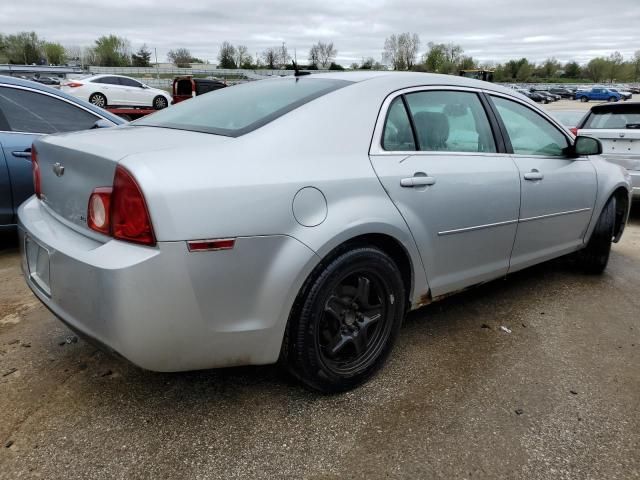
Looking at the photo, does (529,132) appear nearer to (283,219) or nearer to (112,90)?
(283,219)

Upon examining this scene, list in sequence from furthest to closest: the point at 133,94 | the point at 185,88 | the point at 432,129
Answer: the point at 133,94 < the point at 185,88 < the point at 432,129

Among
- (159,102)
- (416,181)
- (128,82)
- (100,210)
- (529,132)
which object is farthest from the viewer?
(159,102)

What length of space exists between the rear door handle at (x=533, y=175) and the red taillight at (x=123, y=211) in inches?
93.1

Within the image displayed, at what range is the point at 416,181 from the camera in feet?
8.50

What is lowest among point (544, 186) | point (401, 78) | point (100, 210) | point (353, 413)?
point (353, 413)

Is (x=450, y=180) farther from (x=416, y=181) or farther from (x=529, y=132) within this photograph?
(x=529, y=132)

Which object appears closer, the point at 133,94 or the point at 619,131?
the point at 619,131

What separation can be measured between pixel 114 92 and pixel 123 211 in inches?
849

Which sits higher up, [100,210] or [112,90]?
[100,210]

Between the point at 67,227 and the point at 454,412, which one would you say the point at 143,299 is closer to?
the point at 67,227

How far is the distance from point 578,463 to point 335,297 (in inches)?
46.2

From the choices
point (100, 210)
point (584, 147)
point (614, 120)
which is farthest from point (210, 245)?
point (614, 120)

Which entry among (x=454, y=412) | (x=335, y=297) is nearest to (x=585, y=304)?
(x=454, y=412)

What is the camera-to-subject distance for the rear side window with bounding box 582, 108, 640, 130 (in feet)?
20.4
